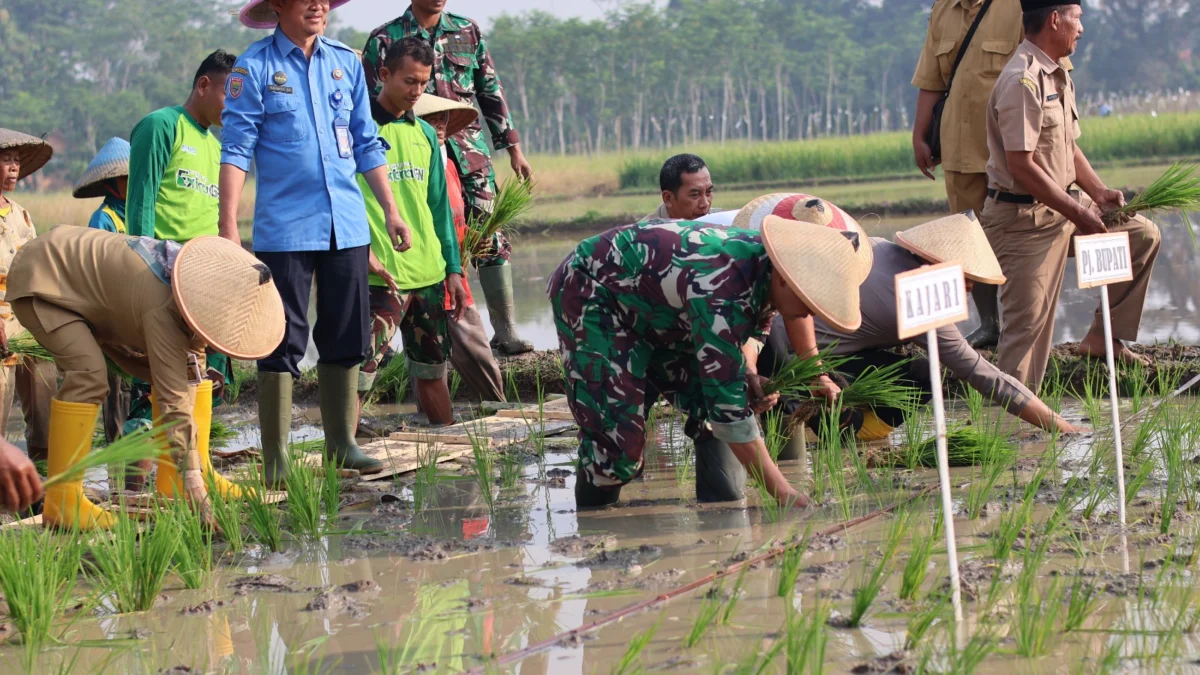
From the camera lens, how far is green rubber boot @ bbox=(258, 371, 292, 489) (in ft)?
14.8

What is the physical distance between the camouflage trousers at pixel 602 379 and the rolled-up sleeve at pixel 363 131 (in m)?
1.03

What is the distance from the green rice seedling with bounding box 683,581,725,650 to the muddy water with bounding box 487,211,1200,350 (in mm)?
3225

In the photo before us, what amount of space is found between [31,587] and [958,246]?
2943 millimetres

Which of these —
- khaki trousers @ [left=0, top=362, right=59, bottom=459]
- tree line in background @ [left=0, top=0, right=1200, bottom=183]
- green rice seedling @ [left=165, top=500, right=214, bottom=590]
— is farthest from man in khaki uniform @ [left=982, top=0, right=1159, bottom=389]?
tree line in background @ [left=0, top=0, right=1200, bottom=183]

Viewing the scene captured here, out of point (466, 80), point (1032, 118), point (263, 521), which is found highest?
point (466, 80)

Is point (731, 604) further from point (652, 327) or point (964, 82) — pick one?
point (964, 82)

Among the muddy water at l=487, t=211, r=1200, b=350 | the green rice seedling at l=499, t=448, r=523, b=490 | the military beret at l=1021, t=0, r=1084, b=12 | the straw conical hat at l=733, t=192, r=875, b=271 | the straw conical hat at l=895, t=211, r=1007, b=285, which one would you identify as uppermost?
the military beret at l=1021, t=0, r=1084, b=12

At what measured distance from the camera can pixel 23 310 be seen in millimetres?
4004

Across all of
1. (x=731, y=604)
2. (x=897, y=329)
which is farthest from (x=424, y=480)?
(x=731, y=604)

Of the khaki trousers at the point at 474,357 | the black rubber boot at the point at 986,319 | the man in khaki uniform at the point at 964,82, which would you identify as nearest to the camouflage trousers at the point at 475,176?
the khaki trousers at the point at 474,357

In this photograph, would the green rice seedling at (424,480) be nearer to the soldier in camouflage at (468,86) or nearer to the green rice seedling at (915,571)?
the green rice seedling at (915,571)

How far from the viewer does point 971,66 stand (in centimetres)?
587

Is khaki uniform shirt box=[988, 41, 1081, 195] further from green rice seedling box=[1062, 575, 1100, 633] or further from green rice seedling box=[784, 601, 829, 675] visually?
green rice seedling box=[784, 601, 829, 675]

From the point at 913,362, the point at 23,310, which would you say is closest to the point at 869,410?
the point at 913,362
